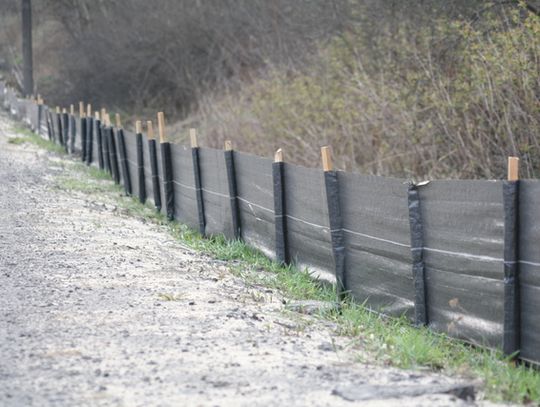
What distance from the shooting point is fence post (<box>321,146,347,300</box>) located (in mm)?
9320

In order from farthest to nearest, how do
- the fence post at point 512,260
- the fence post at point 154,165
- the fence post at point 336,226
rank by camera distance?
the fence post at point 154,165, the fence post at point 336,226, the fence post at point 512,260

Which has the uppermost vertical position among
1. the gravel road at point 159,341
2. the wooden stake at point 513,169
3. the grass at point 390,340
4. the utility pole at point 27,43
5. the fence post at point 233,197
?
the utility pole at point 27,43

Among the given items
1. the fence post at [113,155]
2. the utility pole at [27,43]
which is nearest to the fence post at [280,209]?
the fence post at [113,155]

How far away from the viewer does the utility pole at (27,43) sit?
160ft

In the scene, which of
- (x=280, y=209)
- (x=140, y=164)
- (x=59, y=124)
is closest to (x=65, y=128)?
(x=59, y=124)

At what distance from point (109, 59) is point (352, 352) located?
1521 inches

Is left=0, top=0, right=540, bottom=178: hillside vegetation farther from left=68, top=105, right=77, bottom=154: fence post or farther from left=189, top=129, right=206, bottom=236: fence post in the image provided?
left=189, top=129, right=206, bottom=236: fence post

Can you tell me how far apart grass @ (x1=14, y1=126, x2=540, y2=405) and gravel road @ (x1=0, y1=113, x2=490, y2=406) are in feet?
0.64

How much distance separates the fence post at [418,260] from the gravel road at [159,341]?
2.46ft

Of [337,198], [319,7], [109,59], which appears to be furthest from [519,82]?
[109,59]

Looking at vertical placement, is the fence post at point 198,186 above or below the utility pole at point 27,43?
below

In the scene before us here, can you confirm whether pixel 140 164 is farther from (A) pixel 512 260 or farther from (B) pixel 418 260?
(A) pixel 512 260

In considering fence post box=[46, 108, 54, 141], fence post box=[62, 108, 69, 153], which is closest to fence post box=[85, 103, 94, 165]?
fence post box=[62, 108, 69, 153]

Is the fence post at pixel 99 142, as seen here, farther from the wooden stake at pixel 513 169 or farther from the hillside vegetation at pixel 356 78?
the wooden stake at pixel 513 169
